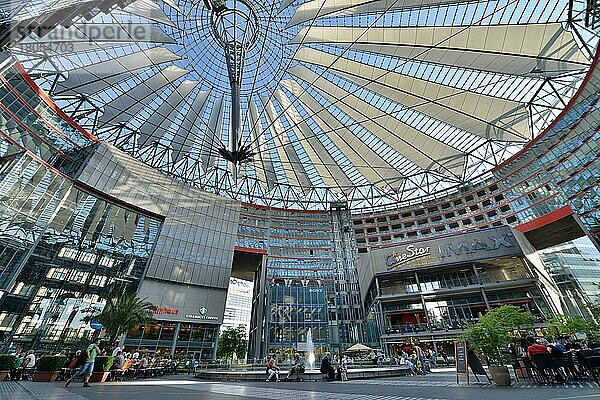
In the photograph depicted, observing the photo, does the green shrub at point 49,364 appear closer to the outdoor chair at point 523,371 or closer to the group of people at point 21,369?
the group of people at point 21,369

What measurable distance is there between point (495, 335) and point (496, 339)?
5.1 inches

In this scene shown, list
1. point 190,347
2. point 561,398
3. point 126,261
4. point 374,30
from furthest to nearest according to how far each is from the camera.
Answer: point 190,347 < point 126,261 < point 374,30 < point 561,398

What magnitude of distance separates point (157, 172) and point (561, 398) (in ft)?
168

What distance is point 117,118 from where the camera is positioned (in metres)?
36.9

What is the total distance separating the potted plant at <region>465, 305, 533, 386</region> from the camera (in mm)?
10109

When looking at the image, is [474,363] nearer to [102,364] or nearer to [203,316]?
[102,364]

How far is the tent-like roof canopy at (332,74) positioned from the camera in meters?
25.0

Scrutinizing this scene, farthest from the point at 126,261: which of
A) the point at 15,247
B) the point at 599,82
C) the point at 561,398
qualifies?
the point at 599,82

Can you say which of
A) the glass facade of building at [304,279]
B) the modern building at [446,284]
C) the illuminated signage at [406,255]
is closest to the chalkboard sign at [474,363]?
the glass facade of building at [304,279]

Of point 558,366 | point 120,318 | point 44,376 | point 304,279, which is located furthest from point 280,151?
point 558,366

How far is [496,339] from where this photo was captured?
33.9 feet

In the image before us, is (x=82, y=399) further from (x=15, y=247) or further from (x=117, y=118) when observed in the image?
(x=117, y=118)

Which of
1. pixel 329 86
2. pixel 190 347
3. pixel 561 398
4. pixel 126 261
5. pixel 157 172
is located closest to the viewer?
pixel 561 398

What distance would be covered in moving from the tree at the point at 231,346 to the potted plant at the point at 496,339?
213ft
